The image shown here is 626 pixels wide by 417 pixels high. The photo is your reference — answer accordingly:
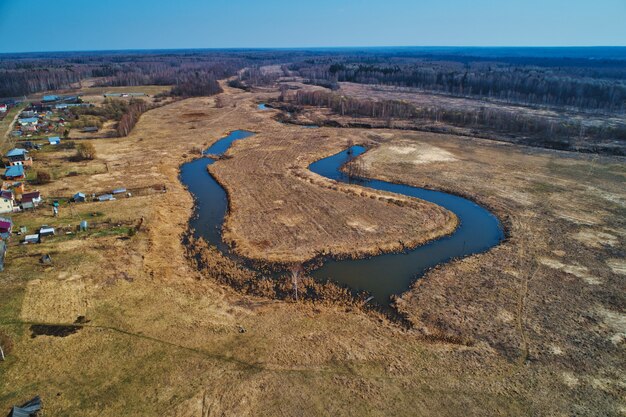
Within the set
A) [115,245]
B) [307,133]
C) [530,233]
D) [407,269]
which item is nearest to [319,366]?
[407,269]

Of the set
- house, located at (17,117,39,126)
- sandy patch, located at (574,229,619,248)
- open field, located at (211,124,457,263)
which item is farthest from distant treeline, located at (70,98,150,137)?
sandy patch, located at (574,229,619,248)

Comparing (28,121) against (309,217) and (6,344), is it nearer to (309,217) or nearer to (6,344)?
(309,217)

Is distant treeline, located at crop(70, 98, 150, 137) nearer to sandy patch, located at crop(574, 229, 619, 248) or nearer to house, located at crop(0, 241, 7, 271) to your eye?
house, located at crop(0, 241, 7, 271)

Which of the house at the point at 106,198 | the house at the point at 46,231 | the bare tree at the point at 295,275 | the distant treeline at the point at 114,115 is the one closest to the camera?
the bare tree at the point at 295,275

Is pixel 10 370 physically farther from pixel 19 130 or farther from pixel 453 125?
pixel 453 125

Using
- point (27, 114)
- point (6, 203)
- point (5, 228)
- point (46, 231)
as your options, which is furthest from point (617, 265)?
point (27, 114)

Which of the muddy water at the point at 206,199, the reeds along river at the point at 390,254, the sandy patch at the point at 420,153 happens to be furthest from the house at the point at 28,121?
the sandy patch at the point at 420,153

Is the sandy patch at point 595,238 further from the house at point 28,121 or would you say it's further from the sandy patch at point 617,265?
the house at point 28,121
